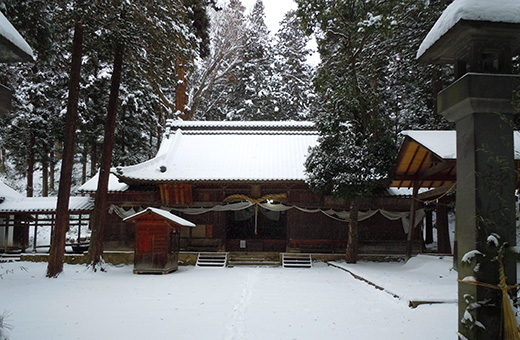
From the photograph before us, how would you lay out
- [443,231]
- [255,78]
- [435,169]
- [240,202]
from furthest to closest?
[255,78], [240,202], [443,231], [435,169]

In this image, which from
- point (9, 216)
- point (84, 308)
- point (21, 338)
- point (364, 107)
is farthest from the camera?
point (9, 216)

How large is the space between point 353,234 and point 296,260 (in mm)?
2537

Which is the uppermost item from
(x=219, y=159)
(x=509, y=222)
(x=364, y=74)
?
(x=364, y=74)

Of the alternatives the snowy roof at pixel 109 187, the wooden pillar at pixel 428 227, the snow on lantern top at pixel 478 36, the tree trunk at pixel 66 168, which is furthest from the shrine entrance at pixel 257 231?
the snow on lantern top at pixel 478 36

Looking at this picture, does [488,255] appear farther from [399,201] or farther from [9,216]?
Answer: [9,216]

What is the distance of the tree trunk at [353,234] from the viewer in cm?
1491

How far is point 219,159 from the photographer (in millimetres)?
18281

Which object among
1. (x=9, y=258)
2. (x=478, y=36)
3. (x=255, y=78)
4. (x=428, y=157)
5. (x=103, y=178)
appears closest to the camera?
(x=478, y=36)

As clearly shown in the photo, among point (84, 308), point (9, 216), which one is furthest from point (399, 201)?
point (9, 216)

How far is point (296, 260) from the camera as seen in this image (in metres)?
15.9

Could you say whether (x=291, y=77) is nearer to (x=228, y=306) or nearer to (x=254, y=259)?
(x=254, y=259)

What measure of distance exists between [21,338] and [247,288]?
546cm

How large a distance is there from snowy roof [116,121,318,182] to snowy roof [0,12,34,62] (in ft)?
38.5

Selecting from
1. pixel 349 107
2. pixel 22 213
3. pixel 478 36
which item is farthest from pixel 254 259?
pixel 478 36
